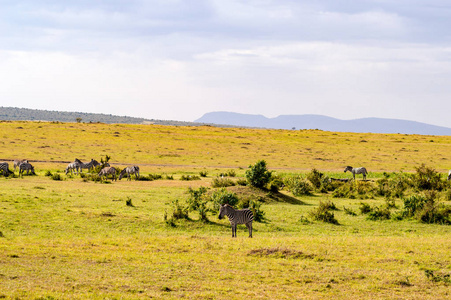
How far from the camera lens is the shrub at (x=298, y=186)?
31953mm

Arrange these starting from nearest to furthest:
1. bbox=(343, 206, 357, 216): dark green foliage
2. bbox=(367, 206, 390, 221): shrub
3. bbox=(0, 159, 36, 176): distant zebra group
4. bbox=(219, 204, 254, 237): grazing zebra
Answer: bbox=(219, 204, 254, 237): grazing zebra, bbox=(367, 206, 390, 221): shrub, bbox=(343, 206, 357, 216): dark green foliage, bbox=(0, 159, 36, 176): distant zebra group

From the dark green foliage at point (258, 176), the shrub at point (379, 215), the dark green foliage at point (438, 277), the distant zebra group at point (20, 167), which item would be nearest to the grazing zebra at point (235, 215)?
the dark green foliage at point (438, 277)

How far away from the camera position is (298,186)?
3209 cm

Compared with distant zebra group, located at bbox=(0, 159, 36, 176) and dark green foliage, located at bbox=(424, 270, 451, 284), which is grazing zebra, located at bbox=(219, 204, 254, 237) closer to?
dark green foliage, located at bbox=(424, 270, 451, 284)

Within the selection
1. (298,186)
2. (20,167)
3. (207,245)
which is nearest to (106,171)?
(20,167)

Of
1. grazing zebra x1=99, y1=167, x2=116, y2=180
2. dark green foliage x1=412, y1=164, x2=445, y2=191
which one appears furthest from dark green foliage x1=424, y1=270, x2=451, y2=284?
grazing zebra x1=99, y1=167, x2=116, y2=180

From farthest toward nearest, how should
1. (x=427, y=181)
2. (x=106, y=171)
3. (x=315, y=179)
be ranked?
1. (x=106, y=171)
2. (x=315, y=179)
3. (x=427, y=181)

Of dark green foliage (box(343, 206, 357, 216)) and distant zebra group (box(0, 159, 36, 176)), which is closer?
dark green foliage (box(343, 206, 357, 216))

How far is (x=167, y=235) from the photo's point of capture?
1838 centimetres

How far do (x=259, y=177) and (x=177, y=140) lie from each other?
1982 inches

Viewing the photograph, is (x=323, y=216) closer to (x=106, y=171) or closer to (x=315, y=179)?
(x=315, y=179)

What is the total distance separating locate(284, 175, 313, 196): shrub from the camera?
3195cm

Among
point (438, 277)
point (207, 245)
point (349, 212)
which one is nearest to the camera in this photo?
point (438, 277)

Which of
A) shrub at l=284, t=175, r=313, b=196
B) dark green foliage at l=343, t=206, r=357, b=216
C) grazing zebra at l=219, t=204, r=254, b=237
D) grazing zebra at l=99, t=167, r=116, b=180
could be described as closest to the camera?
grazing zebra at l=219, t=204, r=254, b=237
